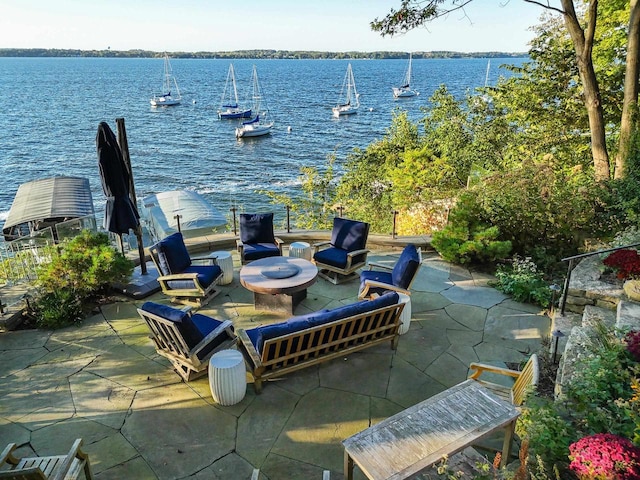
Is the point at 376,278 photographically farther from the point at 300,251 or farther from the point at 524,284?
the point at 524,284

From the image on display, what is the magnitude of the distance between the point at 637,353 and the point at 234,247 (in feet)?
21.3

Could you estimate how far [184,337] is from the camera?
15.0ft

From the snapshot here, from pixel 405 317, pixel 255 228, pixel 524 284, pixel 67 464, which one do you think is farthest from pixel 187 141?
pixel 67 464

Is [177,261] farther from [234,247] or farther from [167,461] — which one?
[167,461]

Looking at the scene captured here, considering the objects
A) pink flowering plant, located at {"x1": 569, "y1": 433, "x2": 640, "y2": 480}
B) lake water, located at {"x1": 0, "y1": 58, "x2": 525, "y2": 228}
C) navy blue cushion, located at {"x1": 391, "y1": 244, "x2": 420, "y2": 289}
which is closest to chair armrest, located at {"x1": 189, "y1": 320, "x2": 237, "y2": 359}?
navy blue cushion, located at {"x1": 391, "y1": 244, "x2": 420, "y2": 289}

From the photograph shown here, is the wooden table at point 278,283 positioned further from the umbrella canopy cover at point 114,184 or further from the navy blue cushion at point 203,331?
the umbrella canopy cover at point 114,184

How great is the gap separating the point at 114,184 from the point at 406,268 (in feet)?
13.8

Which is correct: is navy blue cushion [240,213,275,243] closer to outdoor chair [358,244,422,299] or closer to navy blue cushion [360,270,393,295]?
navy blue cushion [360,270,393,295]

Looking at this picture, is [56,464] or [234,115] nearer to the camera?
[56,464]

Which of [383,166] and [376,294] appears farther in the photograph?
[383,166]

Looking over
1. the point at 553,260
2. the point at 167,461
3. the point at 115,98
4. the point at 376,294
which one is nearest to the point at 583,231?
the point at 553,260

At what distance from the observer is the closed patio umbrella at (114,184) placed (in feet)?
20.4

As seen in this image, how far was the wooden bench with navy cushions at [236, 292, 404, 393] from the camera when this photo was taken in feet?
14.5

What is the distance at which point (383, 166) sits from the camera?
1914cm
